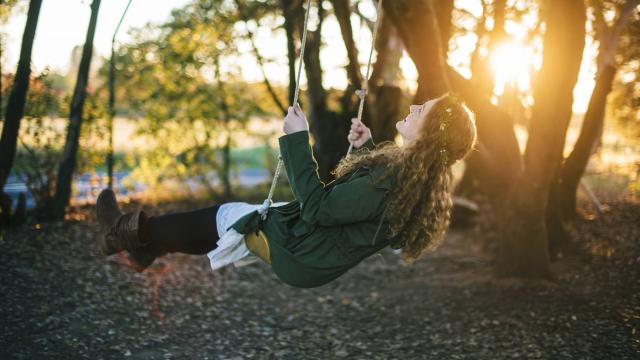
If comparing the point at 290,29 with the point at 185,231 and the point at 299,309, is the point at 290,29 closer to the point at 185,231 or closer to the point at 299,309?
the point at 299,309

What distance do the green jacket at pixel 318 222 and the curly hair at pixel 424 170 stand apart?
60 millimetres

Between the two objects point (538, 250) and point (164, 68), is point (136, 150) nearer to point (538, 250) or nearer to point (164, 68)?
point (164, 68)

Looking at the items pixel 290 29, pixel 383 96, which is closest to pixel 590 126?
pixel 383 96

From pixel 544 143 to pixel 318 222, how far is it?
10.3 feet

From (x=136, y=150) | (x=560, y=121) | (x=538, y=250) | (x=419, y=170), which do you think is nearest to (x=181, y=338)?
(x=419, y=170)

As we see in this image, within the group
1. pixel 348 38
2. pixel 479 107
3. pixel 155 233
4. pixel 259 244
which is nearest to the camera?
pixel 259 244

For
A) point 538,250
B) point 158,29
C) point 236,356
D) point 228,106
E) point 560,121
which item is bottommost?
point 236,356

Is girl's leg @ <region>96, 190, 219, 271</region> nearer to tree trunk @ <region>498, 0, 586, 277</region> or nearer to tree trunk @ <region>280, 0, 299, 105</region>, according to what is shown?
tree trunk @ <region>498, 0, 586, 277</region>

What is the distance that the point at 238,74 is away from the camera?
8859 millimetres

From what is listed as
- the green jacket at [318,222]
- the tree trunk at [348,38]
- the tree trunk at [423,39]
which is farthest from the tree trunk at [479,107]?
the tree trunk at [348,38]

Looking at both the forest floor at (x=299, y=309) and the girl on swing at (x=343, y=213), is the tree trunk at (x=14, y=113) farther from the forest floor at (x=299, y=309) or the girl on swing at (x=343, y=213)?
the girl on swing at (x=343, y=213)

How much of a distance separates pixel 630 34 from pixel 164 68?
18.7 feet

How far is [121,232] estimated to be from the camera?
3098 mm

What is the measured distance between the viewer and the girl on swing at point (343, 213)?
2.67m
